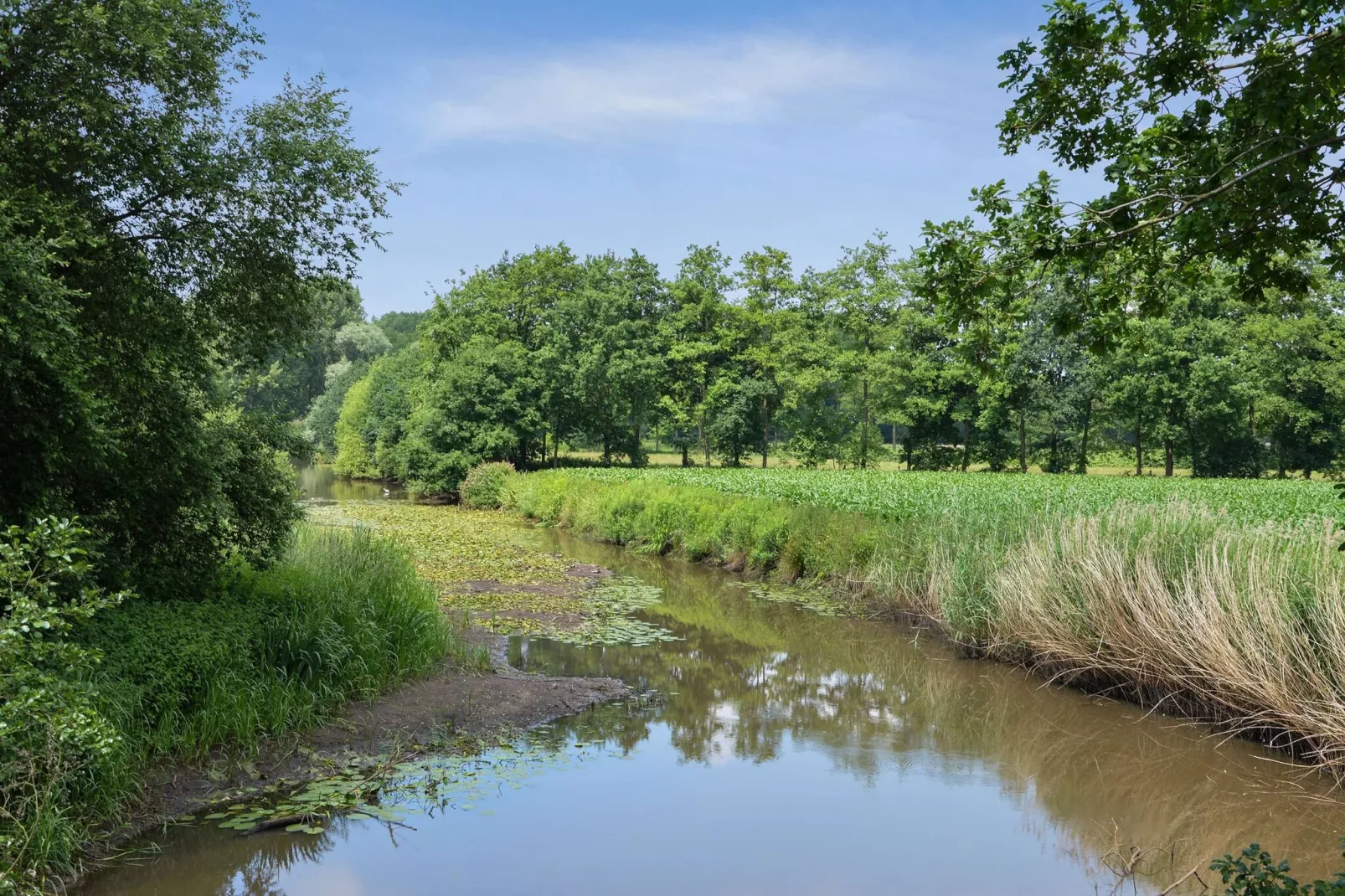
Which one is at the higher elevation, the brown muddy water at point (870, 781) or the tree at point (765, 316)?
the tree at point (765, 316)

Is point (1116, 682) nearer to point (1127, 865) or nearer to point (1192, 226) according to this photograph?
point (1127, 865)

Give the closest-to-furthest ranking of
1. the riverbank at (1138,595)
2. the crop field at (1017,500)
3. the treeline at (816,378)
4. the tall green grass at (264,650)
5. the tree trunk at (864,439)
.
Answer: the tall green grass at (264,650) < the riverbank at (1138,595) < the crop field at (1017,500) < the treeline at (816,378) < the tree trunk at (864,439)

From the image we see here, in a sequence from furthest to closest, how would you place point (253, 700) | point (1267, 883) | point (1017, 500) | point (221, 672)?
point (1017, 500) → point (253, 700) → point (221, 672) → point (1267, 883)

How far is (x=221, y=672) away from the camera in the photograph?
25.9 ft

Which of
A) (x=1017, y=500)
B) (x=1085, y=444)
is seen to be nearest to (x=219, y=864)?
(x=1017, y=500)

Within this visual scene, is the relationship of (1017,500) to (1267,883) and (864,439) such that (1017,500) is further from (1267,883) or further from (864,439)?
(864,439)

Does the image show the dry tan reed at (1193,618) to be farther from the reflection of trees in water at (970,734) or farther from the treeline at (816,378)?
the treeline at (816,378)

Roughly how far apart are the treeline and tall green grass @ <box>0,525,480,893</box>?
25433 mm

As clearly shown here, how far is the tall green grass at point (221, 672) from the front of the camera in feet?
18.7

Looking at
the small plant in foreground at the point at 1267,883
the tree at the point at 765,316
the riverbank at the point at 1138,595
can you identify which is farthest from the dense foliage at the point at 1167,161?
the tree at the point at 765,316

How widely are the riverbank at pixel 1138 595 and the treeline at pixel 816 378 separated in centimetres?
2348

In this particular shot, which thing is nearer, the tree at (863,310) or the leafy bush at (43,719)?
the leafy bush at (43,719)

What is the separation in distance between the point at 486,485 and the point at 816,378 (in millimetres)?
17024

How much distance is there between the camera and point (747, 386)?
43.8 meters
